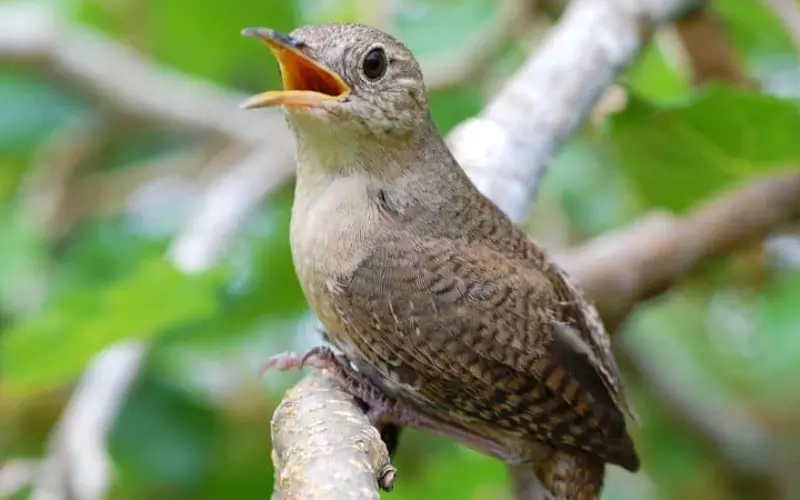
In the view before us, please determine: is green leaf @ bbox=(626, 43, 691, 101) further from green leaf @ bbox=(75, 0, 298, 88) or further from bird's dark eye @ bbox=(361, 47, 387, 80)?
bird's dark eye @ bbox=(361, 47, 387, 80)

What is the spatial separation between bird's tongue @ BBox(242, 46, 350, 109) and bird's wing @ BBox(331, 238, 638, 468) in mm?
201

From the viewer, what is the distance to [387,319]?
134cm

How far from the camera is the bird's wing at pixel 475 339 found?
4.39 feet

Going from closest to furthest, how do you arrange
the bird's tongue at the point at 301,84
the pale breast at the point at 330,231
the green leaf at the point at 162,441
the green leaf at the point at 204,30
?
the bird's tongue at the point at 301,84, the pale breast at the point at 330,231, the green leaf at the point at 162,441, the green leaf at the point at 204,30

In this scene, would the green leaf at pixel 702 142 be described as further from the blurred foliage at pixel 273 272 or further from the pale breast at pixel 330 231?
the pale breast at pixel 330 231

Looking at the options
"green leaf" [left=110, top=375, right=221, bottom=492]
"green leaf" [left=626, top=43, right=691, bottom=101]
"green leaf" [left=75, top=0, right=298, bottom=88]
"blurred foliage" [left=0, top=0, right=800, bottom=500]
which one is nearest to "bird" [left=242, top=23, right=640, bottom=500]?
"blurred foliage" [left=0, top=0, right=800, bottom=500]

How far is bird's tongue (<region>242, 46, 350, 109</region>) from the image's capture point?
125 cm

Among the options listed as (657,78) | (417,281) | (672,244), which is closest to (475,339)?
(417,281)

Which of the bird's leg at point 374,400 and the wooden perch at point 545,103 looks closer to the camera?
the bird's leg at point 374,400

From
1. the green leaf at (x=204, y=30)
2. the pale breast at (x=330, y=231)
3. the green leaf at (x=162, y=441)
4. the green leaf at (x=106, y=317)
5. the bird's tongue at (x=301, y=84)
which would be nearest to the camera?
the bird's tongue at (x=301, y=84)

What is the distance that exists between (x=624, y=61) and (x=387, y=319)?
0.64 m

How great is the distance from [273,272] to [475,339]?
940 millimetres

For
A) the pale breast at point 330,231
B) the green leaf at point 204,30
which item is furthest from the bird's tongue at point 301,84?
the green leaf at point 204,30

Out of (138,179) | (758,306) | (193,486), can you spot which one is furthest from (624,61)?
(138,179)
